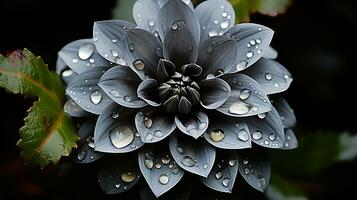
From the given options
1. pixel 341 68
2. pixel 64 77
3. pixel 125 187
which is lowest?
pixel 341 68

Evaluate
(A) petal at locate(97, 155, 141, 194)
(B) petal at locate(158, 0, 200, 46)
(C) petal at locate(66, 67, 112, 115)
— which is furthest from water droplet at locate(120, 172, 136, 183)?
(B) petal at locate(158, 0, 200, 46)

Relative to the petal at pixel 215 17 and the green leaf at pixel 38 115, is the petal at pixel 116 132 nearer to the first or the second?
the green leaf at pixel 38 115

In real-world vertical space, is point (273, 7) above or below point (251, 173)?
above

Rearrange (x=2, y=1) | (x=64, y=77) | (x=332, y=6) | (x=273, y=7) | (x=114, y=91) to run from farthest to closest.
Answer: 1. (x=332, y=6)
2. (x=2, y=1)
3. (x=273, y=7)
4. (x=64, y=77)
5. (x=114, y=91)

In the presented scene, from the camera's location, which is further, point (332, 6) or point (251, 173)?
point (332, 6)

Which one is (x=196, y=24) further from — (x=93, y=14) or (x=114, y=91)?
(x=93, y=14)

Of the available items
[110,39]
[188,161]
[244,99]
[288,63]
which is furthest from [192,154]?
[288,63]

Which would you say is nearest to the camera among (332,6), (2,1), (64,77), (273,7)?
(64,77)

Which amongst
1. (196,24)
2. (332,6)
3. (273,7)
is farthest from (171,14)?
(332,6)
